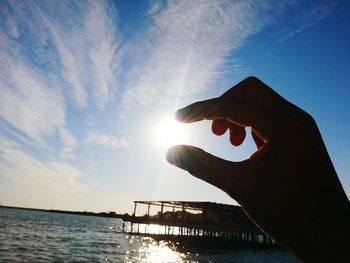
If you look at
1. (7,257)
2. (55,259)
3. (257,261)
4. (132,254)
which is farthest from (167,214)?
(7,257)

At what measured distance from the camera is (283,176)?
1.03 metres

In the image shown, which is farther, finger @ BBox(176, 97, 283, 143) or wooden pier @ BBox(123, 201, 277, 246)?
wooden pier @ BBox(123, 201, 277, 246)

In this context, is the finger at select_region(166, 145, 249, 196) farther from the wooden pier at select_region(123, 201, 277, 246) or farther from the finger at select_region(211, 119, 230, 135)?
the wooden pier at select_region(123, 201, 277, 246)

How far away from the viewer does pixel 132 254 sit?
3628cm

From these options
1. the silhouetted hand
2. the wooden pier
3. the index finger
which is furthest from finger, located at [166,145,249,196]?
the wooden pier

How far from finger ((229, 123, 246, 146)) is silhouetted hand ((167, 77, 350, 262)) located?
0.25 metres

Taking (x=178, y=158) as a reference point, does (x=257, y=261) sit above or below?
below

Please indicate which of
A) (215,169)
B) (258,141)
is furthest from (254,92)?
(215,169)

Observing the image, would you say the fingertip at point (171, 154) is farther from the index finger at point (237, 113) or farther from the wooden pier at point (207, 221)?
the wooden pier at point (207, 221)

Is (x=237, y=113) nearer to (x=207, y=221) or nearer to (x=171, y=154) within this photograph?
(x=171, y=154)

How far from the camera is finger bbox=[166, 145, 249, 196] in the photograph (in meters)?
1.07

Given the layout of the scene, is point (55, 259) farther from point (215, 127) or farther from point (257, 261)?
point (215, 127)

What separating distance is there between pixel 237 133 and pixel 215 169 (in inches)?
15.6

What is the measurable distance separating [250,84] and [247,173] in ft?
1.30
